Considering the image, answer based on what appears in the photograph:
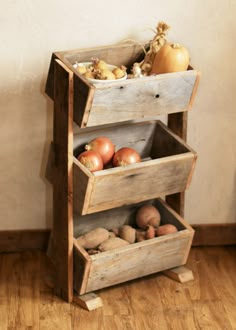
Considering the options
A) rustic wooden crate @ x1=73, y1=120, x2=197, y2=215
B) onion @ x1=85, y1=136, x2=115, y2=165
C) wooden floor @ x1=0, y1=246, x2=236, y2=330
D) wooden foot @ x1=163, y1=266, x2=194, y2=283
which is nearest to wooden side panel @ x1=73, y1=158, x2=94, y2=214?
rustic wooden crate @ x1=73, y1=120, x2=197, y2=215

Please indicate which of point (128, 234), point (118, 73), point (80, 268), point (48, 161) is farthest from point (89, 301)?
point (118, 73)

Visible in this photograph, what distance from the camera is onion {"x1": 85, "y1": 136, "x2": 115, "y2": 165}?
2465 millimetres

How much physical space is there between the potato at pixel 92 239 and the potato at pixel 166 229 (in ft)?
0.59

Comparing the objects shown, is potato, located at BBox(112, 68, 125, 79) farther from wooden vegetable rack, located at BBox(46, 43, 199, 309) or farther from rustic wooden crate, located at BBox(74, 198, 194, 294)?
rustic wooden crate, located at BBox(74, 198, 194, 294)

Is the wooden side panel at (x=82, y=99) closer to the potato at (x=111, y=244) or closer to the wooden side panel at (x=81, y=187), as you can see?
the wooden side panel at (x=81, y=187)

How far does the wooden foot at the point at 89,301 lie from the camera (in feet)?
8.25

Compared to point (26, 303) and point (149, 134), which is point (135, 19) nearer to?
point (149, 134)

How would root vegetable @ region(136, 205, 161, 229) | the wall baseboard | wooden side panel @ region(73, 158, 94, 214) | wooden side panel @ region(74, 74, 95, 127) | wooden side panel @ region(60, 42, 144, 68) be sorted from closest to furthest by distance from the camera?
1. wooden side panel @ region(74, 74, 95, 127)
2. wooden side panel @ region(73, 158, 94, 214)
3. wooden side panel @ region(60, 42, 144, 68)
4. root vegetable @ region(136, 205, 161, 229)
5. the wall baseboard

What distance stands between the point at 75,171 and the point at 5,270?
567mm

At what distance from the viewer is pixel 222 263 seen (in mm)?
2812

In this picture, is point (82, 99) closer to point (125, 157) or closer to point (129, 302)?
point (125, 157)

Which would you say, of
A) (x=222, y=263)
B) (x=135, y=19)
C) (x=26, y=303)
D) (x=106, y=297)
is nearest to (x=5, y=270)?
(x=26, y=303)

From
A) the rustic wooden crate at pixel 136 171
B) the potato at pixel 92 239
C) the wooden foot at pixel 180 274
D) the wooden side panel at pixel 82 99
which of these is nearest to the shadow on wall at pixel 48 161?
the rustic wooden crate at pixel 136 171

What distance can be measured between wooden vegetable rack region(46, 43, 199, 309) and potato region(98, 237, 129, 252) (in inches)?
1.9
